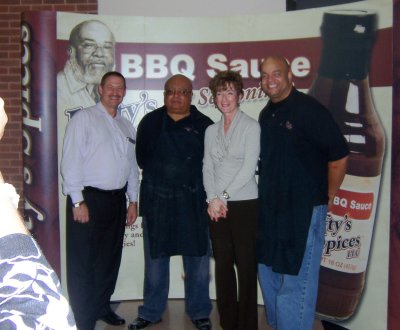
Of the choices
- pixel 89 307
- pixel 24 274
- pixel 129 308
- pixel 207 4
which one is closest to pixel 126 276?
pixel 129 308

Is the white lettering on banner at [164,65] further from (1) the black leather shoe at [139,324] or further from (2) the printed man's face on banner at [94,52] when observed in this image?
(1) the black leather shoe at [139,324]

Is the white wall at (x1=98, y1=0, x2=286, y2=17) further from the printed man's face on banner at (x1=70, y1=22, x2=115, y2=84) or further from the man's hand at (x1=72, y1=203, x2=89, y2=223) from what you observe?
the man's hand at (x1=72, y1=203, x2=89, y2=223)

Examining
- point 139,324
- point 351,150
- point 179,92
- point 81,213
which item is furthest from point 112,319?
point 351,150

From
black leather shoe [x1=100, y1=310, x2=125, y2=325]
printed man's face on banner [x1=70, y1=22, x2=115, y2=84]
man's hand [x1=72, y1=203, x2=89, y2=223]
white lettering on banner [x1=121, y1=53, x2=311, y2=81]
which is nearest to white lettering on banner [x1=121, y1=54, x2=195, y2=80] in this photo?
white lettering on banner [x1=121, y1=53, x2=311, y2=81]

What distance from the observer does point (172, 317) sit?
339 cm

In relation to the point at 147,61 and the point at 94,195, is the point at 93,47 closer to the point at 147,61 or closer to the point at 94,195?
the point at 147,61

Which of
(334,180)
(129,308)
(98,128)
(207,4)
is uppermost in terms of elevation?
(207,4)

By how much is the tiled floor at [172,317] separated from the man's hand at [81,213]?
30.1 inches

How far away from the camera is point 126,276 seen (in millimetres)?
3643

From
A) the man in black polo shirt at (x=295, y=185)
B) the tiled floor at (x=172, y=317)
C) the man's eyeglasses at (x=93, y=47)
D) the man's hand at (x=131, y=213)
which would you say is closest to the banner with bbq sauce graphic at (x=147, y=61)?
the man's eyeglasses at (x=93, y=47)

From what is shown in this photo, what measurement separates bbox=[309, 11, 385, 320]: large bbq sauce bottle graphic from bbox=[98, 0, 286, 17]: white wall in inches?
40.9

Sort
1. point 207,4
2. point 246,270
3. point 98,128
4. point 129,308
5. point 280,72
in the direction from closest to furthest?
point 280,72
point 246,270
point 98,128
point 129,308
point 207,4

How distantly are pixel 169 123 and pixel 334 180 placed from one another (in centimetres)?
103

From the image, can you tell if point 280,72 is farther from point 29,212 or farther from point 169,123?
point 29,212
